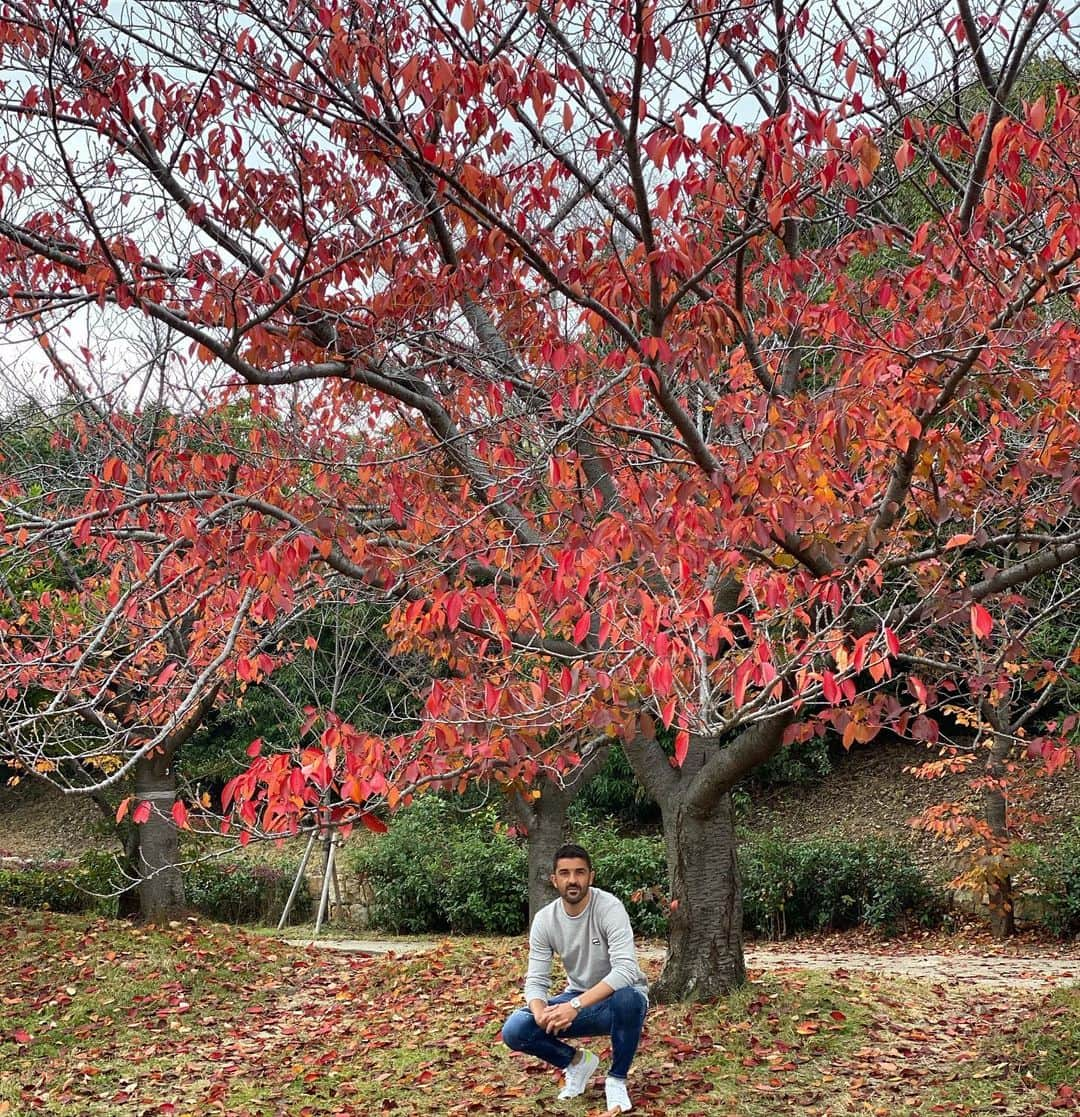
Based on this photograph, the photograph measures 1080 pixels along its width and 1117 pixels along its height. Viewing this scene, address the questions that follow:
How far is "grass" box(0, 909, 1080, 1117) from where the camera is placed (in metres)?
4.87

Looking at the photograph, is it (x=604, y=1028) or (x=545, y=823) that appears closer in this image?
(x=604, y=1028)

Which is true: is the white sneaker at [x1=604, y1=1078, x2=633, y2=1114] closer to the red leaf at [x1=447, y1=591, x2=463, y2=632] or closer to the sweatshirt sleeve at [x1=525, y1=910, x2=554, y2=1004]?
the sweatshirt sleeve at [x1=525, y1=910, x2=554, y2=1004]

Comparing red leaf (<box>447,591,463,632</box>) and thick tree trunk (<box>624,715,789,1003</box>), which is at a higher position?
red leaf (<box>447,591,463,632</box>)

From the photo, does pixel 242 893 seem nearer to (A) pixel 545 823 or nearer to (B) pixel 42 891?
(B) pixel 42 891

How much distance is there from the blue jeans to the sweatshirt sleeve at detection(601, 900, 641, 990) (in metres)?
0.09

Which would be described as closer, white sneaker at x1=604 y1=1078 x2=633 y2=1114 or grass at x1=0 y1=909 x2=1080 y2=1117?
white sneaker at x1=604 y1=1078 x2=633 y2=1114

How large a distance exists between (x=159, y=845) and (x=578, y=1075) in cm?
690

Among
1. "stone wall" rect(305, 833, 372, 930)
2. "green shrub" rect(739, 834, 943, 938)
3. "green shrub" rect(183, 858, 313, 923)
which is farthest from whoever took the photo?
"green shrub" rect(183, 858, 313, 923)

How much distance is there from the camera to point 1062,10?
13.5 ft

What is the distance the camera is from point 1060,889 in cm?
1018

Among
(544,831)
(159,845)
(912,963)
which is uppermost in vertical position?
(544,831)

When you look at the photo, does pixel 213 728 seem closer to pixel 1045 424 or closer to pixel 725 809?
pixel 725 809

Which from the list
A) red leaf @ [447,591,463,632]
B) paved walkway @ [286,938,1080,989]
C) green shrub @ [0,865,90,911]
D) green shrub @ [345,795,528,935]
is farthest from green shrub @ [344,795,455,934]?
red leaf @ [447,591,463,632]

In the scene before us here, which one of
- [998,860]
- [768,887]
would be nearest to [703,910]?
[998,860]
